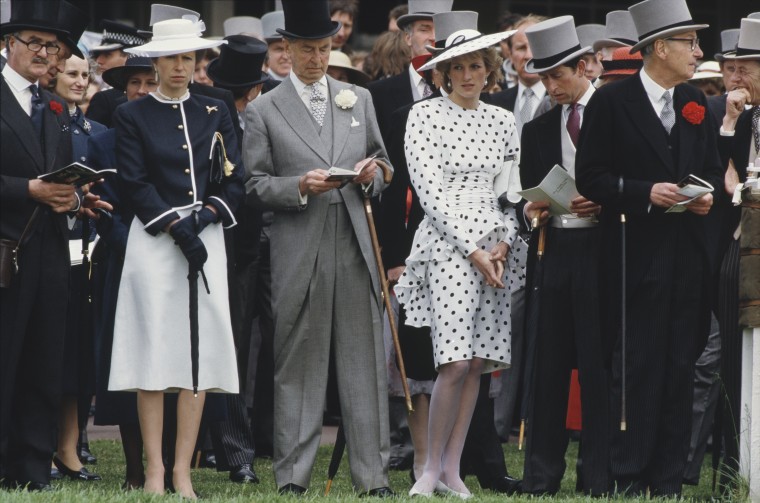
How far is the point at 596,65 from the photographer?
38.4 ft

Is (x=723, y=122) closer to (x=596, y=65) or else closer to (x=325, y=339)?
(x=596, y=65)

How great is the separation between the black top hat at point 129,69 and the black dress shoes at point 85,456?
7.96ft

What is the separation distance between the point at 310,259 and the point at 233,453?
172cm

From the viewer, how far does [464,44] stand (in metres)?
8.59

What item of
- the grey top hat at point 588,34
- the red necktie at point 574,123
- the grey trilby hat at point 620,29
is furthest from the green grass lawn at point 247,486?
the grey top hat at point 588,34

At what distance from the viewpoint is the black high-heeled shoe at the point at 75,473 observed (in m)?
9.19

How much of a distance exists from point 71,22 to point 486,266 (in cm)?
266

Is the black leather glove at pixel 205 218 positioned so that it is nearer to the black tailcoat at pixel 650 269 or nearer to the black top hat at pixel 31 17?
the black top hat at pixel 31 17

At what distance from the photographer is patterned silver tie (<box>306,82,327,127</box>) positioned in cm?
848

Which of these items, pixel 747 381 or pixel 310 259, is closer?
pixel 747 381

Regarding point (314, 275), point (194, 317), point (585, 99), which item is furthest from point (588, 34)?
point (194, 317)

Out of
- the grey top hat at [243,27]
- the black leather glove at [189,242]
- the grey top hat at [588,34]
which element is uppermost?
the grey top hat at [243,27]

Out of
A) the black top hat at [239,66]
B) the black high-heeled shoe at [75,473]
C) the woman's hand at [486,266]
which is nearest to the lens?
the woman's hand at [486,266]

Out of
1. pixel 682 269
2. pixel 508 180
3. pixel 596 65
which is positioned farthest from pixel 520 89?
pixel 682 269
